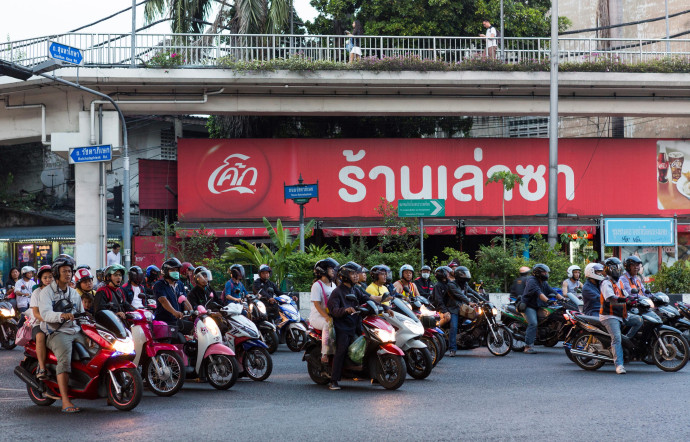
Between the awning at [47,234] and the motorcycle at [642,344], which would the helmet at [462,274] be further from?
the awning at [47,234]

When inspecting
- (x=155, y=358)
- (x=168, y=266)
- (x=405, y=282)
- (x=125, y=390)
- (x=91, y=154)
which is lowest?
(x=125, y=390)

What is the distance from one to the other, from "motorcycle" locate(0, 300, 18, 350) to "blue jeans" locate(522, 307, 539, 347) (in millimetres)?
10248

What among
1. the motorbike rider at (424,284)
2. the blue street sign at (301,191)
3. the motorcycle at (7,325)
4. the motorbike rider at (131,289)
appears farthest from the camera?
the blue street sign at (301,191)

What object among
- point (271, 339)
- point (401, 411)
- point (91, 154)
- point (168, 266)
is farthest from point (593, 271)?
point (91, 154)

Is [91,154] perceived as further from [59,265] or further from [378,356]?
[378,356]

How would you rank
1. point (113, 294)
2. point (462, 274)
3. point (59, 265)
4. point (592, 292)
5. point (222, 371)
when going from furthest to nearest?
point (462, 274) < point (592, 292) < point (222, 371) < point (113, 294) < point (59, 265)

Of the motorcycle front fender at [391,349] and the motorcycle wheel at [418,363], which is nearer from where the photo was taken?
the motorcycle front fender at [391,349]

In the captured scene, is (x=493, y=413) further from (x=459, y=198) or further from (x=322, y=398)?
(x=459, y=198)

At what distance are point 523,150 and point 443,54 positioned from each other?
5.82 meters

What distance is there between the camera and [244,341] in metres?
11.7

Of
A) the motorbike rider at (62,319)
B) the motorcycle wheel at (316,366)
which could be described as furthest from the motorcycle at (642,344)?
the motorbike rider at (62,319)

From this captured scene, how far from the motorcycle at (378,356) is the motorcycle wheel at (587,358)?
11.1ft

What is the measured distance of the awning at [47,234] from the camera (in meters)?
31.6

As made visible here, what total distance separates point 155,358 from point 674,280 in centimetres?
1517
